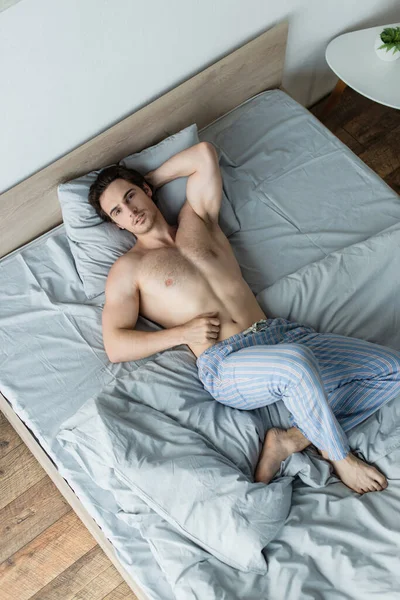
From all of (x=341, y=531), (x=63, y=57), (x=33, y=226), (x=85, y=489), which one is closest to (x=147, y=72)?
(x=63, y=57)

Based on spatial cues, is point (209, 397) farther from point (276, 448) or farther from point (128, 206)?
point (128, 206)

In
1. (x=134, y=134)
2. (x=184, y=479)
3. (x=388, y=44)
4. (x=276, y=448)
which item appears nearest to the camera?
(x=184, y=479)

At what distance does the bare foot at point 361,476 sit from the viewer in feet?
5.45

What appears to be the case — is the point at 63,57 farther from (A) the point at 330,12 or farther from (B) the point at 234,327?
(A) the point at 330,12

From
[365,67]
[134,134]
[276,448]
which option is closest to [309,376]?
[276,448]

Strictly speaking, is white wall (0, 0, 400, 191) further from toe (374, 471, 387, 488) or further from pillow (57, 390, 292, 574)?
toe (374, 471, 387, 488)

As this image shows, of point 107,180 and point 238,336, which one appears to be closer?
point 238,336

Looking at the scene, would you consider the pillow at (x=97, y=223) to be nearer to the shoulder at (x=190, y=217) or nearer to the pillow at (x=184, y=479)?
the shoulder at (x=190, y=217)

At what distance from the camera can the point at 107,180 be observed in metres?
2.02

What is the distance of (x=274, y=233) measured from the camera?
2.18m

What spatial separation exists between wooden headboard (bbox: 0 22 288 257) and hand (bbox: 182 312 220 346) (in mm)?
686

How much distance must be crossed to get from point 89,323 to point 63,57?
2.67 feet

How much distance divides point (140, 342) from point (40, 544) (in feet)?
2.54

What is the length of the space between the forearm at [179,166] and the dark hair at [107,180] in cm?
8
